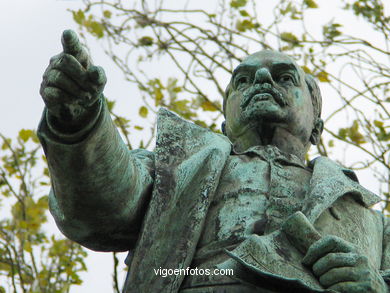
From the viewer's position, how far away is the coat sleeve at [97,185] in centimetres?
450

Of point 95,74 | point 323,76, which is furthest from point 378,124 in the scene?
point 95,74

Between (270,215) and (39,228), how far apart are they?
5399 mm

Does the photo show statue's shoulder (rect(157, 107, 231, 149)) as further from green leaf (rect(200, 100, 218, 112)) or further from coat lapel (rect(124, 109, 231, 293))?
green leaf (rect(200, 100, 218, 112))

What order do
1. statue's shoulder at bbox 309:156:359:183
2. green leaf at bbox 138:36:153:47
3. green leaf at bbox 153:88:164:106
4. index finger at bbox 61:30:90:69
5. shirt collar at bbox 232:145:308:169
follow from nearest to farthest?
index finger at bbox 61:30:90:69, statue's shoulder at bbox 309:156:359:183, shirt collar at bbox 232:145:308:169, green leaf at bbox 153:88:164:106, green leaf at bbox 138:36:153:47

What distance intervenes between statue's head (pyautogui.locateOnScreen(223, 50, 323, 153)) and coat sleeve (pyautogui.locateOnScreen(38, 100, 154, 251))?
2.55ft

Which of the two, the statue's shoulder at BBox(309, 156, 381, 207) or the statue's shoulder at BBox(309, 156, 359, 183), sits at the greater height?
the statue's shoulder at BBox(309, 156, 359, 183)

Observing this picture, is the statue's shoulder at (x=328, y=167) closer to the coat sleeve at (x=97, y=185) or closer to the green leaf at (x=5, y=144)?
the coat sleeve at (x=97, y=185)

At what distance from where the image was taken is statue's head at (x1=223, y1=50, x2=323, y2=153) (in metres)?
5.57

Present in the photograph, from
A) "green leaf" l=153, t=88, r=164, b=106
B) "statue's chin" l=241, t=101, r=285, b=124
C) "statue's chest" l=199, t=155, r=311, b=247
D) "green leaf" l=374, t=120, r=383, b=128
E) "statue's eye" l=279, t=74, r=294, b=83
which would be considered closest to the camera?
"statue's chest" l=199, t=155, r=311, b=247

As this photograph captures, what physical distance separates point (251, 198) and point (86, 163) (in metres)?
0.89

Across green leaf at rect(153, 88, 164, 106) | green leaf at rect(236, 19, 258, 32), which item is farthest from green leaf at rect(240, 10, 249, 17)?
green leaf at rect(153, 88, 164, 106)

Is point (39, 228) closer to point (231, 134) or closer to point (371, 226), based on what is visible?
point (231, 134)

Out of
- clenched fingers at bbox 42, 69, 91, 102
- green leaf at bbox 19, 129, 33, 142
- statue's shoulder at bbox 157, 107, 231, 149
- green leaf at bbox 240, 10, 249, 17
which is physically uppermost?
green leaf at bbox 240, 10, 249, 17

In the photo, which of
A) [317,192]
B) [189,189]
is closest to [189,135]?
[189,189]
